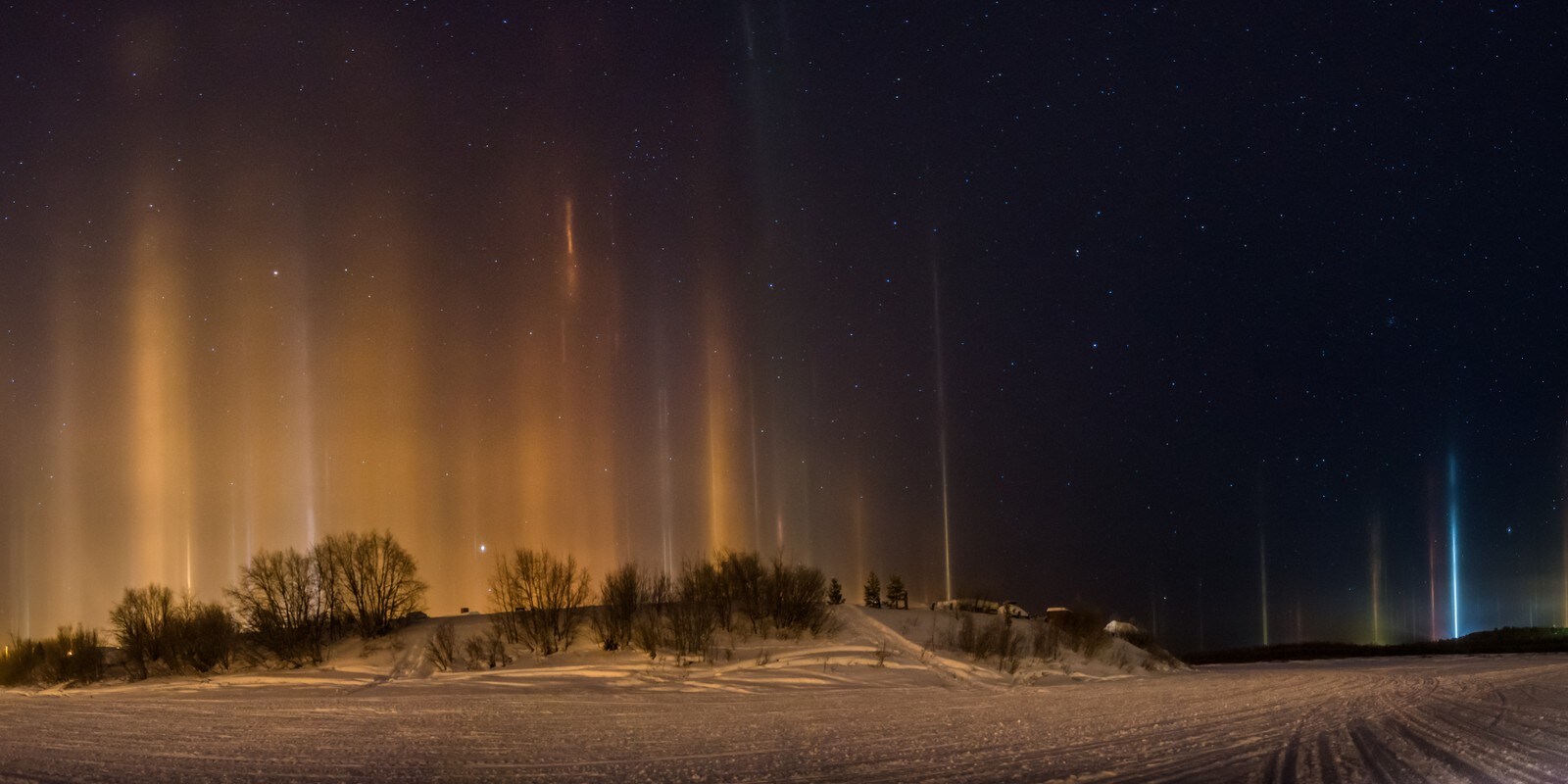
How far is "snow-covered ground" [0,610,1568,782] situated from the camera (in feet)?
38.2

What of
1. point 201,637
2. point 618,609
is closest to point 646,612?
point 618,609

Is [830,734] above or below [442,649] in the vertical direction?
above

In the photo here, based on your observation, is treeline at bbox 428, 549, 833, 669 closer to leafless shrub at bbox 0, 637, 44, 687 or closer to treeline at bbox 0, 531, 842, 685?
treeline at bbox 0, 531, 842, 685

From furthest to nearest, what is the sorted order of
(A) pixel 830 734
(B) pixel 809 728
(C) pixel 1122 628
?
(C) pixel 1122 628 → (B) pixel 809 728 → (A) pixel 830 734

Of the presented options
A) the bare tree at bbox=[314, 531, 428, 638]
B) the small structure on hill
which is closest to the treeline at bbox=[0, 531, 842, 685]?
the bare tree at bbox=[314, 531, 428, 638]

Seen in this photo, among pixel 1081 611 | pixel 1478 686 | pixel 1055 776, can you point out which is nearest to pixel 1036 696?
pixel 1478 686

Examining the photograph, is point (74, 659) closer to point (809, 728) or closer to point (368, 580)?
point (368, 580)

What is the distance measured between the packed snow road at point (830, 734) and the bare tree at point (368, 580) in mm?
11742

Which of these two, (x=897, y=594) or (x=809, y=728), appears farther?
(x=897, y=594)

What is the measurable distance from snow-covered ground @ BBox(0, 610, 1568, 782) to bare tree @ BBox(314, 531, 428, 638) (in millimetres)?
8488

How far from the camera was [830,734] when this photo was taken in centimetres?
1496

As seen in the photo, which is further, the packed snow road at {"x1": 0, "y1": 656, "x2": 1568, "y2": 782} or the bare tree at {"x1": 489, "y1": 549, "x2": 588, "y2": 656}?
the bare tree at {"x1": 489, "y1": 549, "x2": 588, "y2": 656}

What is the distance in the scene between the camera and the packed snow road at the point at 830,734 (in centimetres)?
1155

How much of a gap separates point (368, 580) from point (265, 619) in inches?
135
